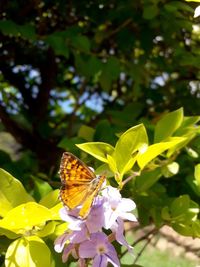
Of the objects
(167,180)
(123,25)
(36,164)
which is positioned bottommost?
(36,164)

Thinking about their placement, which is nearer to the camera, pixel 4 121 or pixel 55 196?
pixel 55 196

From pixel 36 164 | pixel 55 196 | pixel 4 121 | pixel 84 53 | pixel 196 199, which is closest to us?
pixel 55 196

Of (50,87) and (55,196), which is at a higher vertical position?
(55,196)

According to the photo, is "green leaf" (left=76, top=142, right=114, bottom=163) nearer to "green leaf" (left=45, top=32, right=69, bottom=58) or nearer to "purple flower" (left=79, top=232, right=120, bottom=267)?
"purple flower" (left=79, top=232, right=120, bottom=267)

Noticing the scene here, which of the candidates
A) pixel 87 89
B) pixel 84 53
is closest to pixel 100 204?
pixel 84 53

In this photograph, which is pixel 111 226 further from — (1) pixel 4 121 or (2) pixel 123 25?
(1) pixel 4 121

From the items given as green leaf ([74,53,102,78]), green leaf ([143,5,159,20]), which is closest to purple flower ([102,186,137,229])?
green leaf ([143,5,159,20])
